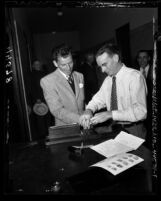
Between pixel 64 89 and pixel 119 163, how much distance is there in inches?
27.4

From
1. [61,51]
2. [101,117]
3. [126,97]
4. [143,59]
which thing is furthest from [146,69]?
[61,51]

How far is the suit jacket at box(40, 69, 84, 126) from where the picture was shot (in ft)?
4.25

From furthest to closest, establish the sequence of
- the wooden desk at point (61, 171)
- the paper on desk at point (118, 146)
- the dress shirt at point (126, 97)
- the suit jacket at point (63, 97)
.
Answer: the suit jacket at point (63, 97), the dress shirt at point (126, 97), the paper on desk at point (118, 146), the wooden desk at point (61, 171)

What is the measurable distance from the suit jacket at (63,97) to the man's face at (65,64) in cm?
3

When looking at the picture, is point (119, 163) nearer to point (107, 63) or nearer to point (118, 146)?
point (118, 146)

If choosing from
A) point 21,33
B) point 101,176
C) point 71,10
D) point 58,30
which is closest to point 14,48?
point 21,33

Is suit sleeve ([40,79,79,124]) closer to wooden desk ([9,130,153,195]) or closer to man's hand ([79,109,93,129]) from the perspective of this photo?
man's hand ([79,109,93,129])

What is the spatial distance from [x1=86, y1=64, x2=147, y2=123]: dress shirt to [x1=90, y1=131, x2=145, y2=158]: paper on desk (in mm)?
197

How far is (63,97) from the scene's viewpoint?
1336mm

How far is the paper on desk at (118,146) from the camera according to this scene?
37.5 inches

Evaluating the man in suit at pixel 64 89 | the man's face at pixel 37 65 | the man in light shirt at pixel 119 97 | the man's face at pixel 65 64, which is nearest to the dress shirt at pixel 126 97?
the man in light shirt at pixel 119 97

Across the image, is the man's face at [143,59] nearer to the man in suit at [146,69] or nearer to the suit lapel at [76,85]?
the man in suit at [146,69]

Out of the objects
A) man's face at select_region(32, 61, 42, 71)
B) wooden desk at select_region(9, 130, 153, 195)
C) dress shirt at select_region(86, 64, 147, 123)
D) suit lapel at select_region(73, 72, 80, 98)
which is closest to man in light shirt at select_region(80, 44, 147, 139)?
dress shirt at select_region(86, 64, 147, 123)

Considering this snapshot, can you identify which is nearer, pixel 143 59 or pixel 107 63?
pixel 143 59
